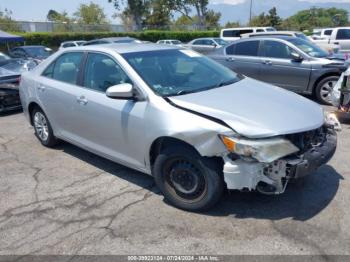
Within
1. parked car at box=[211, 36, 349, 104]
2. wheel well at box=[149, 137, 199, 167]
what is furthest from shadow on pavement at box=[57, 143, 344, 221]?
parked car at box=[211, 36, 349, 104]

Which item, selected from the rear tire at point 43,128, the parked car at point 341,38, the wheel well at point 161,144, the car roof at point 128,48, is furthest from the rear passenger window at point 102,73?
the parked car at point 341,38

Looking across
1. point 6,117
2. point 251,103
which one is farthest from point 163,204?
point 6,117

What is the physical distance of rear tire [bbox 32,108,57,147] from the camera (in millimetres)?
5504

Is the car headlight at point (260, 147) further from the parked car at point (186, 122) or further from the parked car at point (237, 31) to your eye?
the parked car at point (237, 31)

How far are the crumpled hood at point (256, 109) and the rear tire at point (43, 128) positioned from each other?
104 inches

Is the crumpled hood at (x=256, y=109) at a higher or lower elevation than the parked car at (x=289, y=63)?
higher

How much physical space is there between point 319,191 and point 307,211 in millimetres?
499

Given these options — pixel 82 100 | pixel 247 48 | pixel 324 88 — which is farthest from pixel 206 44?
pixel 82 100

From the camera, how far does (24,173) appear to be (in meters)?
4.88

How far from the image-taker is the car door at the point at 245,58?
899cm

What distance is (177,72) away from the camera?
4219mm

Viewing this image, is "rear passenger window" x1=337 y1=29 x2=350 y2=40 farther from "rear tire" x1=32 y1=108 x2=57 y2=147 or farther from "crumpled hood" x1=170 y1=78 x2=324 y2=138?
"rear tire" x1=32 y1=108 x2=57 y2=147

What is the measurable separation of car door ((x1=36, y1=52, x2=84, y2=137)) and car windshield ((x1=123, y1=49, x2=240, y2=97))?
95cm

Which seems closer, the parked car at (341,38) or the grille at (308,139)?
the grille at (308,139)
